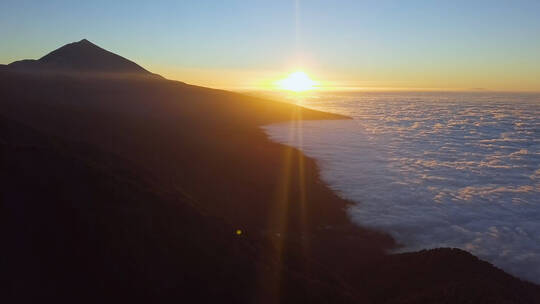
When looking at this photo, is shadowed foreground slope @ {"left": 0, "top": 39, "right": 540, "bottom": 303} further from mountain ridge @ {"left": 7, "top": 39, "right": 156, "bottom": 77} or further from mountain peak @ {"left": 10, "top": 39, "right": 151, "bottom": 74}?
mountain peak @ {"left": 10, "top": 39, "right": 151, "bottom": 74}

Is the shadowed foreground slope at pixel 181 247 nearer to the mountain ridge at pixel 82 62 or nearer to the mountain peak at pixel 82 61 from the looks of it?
the mountain ridge at pixel 82 62

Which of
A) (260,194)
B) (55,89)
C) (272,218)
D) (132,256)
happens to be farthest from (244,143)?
(55,89)

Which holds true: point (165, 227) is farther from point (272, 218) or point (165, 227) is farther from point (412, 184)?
point (412, 184)

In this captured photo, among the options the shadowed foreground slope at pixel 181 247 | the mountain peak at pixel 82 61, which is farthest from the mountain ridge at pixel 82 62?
the shadowed foreground slope at pixel 181 247

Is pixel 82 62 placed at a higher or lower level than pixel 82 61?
lower

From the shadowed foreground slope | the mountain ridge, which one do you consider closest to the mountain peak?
the mountain ridge

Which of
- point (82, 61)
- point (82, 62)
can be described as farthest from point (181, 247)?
point (82, 61)

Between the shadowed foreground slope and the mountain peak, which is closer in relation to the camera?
the shadowed foreground slope

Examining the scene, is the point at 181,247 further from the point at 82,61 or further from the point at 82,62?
the point at 82,61
